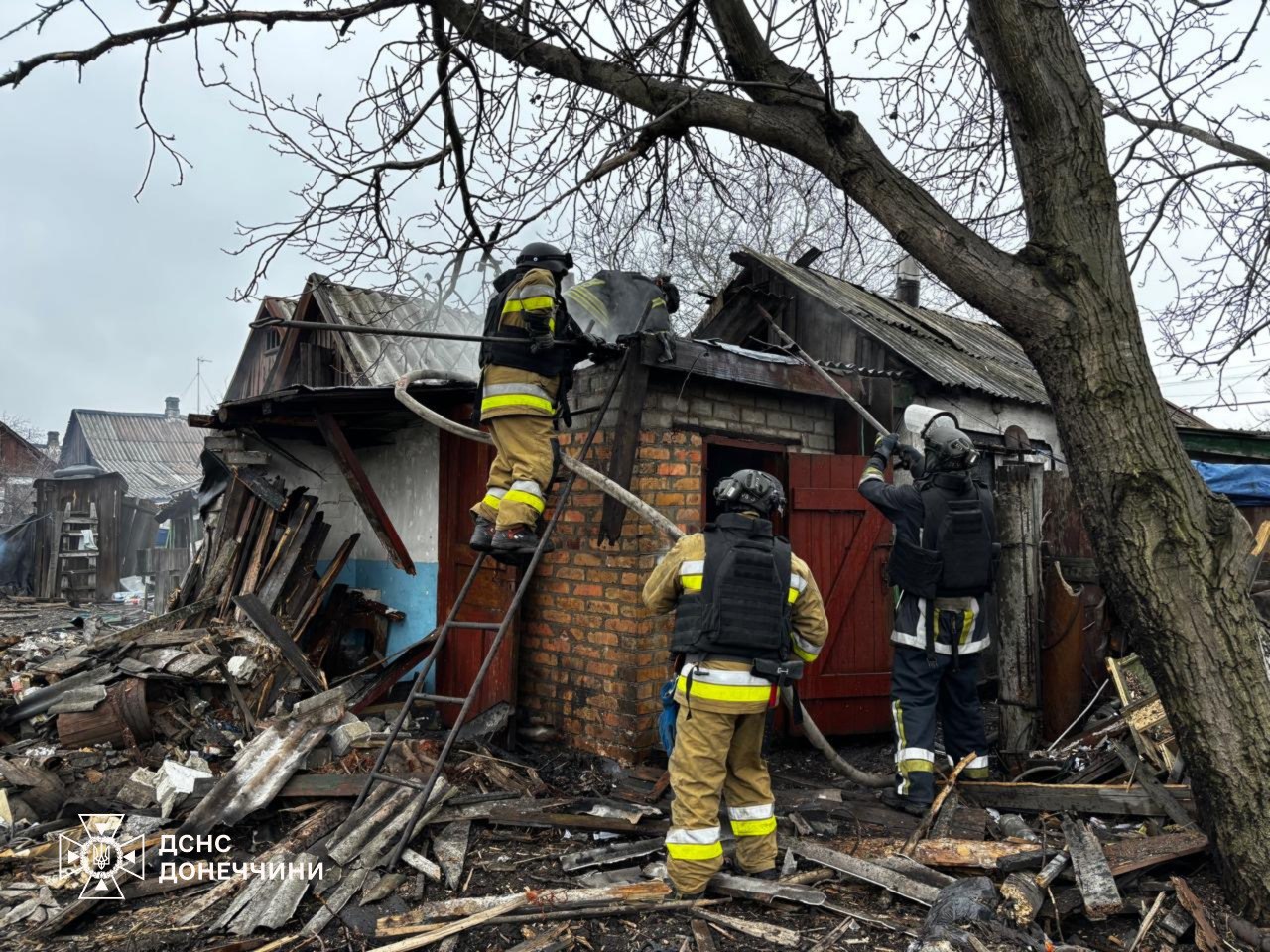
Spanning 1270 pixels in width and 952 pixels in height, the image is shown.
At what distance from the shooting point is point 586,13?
4.21 metres

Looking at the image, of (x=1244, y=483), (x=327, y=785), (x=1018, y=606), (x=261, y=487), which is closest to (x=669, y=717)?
(x=327, y=785)

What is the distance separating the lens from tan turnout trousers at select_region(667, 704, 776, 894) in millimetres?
3660

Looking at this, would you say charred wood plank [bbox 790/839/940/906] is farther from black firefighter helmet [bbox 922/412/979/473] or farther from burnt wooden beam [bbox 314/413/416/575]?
burnt wooden beam [bbox 314/413/416/575]

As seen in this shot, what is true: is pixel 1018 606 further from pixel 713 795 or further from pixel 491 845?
pixel 491 845

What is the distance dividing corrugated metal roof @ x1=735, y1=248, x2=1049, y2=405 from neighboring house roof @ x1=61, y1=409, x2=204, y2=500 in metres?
25.8

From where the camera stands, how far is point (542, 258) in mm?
4527

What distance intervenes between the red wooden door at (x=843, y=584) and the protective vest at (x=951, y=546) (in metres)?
1.42

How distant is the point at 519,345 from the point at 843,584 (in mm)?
3330

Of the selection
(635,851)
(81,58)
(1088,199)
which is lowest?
(635,851)

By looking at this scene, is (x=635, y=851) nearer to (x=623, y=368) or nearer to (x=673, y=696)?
(x=673, y=696)

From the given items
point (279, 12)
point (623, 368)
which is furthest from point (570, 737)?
point (279, 12)

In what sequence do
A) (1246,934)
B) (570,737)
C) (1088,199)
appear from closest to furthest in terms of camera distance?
1. (1246,934)
2. (1088,199)
3. (570,737)

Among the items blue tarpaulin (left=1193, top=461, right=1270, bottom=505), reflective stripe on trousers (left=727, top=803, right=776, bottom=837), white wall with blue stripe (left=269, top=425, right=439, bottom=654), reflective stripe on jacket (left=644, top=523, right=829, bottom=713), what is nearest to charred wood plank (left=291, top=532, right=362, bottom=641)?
white wall with blue stripe (left=269, top=425, right=439, bottom=654)

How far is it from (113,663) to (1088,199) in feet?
23.8
